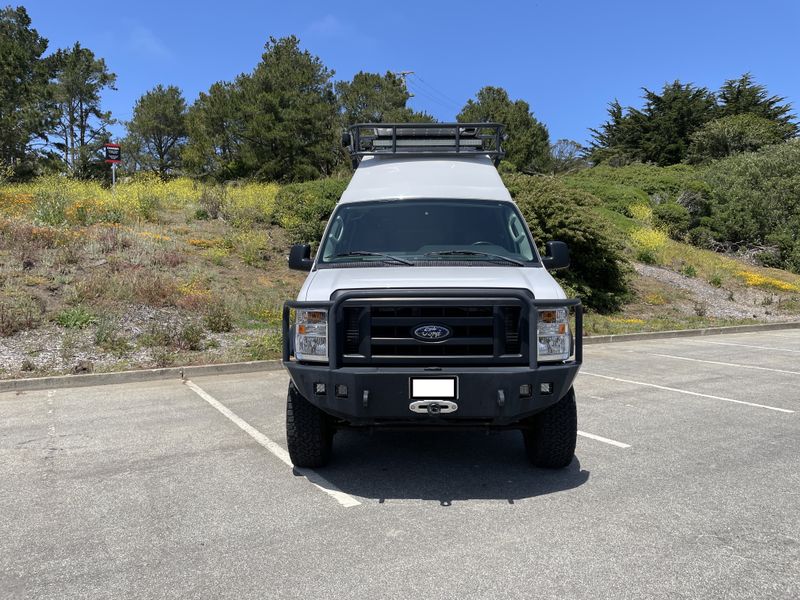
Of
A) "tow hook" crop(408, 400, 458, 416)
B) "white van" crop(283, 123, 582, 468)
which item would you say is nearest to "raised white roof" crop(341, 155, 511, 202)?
"white van" crop(283, 123, 582, 468)

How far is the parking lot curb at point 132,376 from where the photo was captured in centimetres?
815

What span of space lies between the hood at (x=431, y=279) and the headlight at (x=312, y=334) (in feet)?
0.40

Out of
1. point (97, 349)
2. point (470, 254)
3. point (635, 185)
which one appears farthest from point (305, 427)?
point (635, 185)

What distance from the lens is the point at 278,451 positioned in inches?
210

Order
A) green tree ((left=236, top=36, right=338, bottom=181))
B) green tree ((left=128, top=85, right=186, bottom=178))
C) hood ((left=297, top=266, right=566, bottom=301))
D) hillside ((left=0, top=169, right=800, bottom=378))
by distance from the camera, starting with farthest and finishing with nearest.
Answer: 1. green tree ((left=128, top=85, right=186, bottom=178))
2. green tree ((left=236, top=36, right=338, bottom=181))
3. hillside ((left=0, top=169, right=800, bottom=378))
4. hood ((left=297, top=266, right=566, bottom=301))

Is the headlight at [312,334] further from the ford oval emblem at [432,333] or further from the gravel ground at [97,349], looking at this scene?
the gravel ground at [97,349]

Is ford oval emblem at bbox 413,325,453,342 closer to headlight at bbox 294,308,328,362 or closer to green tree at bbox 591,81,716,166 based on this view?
headlight at bbox 294,308,328,362

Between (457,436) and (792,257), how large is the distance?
2889cm

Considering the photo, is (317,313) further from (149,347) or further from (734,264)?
(734,264)

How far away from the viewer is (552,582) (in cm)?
306

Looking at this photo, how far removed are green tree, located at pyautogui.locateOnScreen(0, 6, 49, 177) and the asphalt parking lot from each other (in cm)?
2450

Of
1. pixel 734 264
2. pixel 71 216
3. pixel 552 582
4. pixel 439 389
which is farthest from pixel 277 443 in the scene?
pixel 734 264

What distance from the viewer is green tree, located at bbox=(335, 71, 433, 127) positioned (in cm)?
4572

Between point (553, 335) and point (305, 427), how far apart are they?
6.60ft
